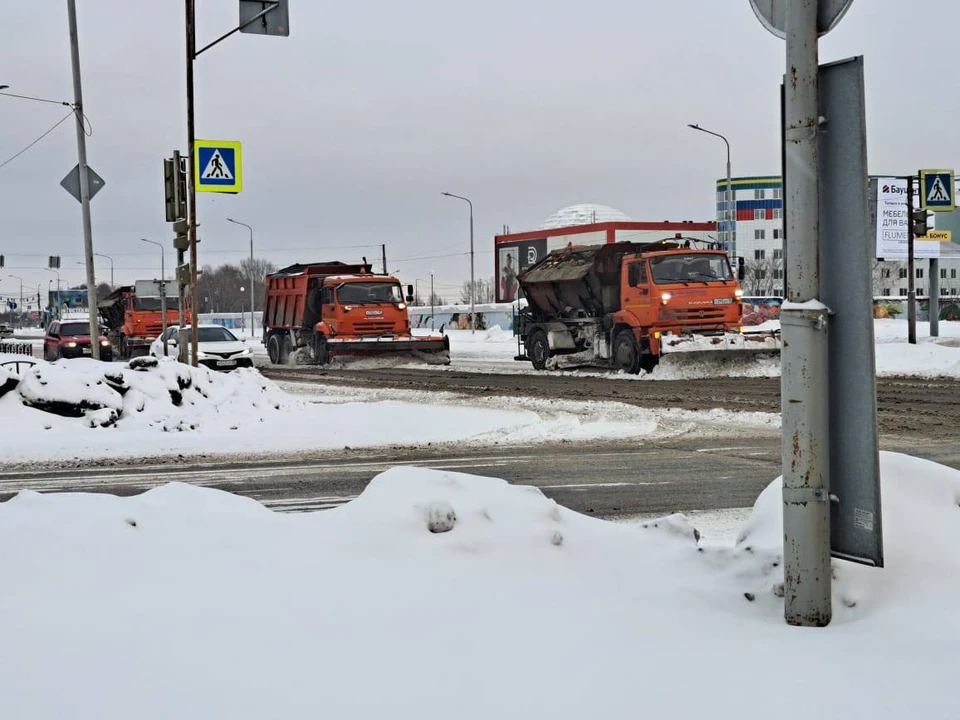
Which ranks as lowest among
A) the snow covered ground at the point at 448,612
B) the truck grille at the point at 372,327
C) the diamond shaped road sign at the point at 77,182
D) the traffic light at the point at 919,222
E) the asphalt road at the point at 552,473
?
the asphalt road at the point at 552,473

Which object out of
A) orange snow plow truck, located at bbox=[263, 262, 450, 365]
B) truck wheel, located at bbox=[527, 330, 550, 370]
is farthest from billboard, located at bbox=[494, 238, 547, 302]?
truck wheel, located at bbox=[527, 330, 550, 370]

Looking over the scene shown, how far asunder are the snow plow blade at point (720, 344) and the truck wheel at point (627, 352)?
3.36 ft

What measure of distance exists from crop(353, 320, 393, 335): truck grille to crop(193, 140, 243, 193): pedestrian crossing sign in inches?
452

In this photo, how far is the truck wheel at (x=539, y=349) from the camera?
27922 mm

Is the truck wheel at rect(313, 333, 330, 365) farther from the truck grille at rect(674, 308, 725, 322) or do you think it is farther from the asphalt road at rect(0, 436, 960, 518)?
the asphalt road at rect(0, 436, 960, 518)

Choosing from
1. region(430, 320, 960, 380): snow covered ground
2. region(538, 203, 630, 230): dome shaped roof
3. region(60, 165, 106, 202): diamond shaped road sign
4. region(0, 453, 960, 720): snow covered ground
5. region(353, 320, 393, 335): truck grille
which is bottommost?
region(430, 320, 960, 380): snow covered ground

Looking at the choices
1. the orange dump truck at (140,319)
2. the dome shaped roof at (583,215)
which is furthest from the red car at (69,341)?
the dome shaped roof at (583,215)

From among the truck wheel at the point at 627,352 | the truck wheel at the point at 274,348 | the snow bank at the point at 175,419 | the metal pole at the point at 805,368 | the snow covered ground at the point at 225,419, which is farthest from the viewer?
the truck wheel at the point at 274,348

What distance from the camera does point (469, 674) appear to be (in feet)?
10.7

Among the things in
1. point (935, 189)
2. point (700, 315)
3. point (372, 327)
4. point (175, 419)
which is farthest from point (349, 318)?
point (935, 189)

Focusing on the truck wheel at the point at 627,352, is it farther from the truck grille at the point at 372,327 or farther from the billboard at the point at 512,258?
the billboard at the point at 512,258

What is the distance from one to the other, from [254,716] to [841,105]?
111 inches

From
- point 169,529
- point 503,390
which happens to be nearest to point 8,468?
point 169,529

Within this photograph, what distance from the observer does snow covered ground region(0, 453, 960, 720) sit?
308 cm
